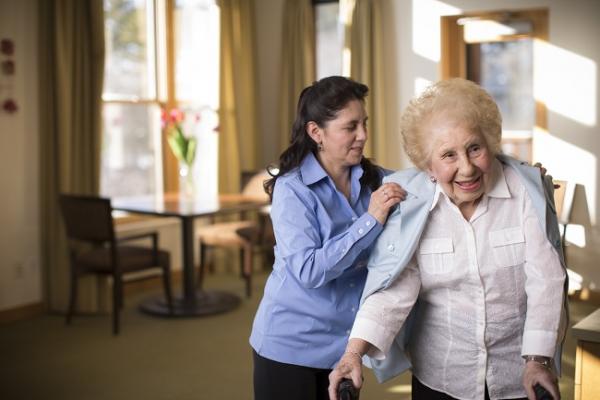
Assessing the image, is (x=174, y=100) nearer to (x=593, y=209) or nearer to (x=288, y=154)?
(x=593, y=209)

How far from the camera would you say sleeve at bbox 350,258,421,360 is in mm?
1624

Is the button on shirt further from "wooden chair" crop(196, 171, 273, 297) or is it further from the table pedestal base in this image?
"wooden chair" crop(196, 171, 273, 297)

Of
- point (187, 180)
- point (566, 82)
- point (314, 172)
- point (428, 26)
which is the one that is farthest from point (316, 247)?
point (428, 26)

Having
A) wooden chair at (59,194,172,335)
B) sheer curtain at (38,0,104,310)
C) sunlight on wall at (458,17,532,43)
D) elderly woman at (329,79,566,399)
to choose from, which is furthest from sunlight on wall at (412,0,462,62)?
elderly woman at (329,79,566,399)

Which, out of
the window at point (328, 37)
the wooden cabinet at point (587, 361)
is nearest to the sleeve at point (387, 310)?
the wooden cabinet at point (587, 361)

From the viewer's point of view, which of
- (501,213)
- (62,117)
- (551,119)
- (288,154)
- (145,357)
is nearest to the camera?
(501,213)

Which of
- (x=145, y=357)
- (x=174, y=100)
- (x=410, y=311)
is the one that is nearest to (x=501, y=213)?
(x=410, y=311)

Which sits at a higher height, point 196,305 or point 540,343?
point 540,343

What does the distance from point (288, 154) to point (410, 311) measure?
695 mm

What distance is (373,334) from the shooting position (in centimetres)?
162

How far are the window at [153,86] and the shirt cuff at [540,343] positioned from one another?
182 inches

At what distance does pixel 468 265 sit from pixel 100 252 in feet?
12.9

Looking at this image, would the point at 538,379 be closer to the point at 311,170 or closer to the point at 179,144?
the point at 311,170

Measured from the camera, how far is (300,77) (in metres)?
7.16
